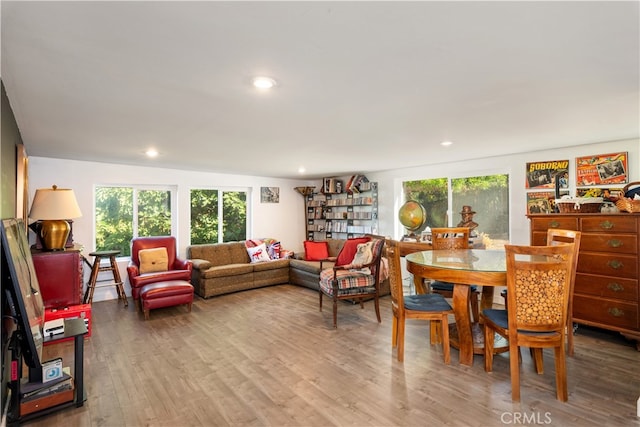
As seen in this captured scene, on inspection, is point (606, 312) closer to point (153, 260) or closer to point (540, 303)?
point (540, 303)

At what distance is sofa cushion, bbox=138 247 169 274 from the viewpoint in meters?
4.72

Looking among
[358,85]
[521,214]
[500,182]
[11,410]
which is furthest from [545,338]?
[11,410]

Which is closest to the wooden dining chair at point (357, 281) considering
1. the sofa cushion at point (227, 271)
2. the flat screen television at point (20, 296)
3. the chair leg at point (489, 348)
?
the chair leg at point (489, 348)

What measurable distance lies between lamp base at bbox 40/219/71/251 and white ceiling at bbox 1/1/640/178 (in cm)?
86

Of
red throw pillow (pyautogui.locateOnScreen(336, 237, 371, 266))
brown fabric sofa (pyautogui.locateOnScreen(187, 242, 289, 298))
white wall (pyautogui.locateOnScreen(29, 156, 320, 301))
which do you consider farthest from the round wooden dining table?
white wall (pyautogui.locateOnScreen(29, 156, 320, 301))

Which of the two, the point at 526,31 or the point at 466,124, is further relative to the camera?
the point at 466,124

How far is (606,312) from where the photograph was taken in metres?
3.15

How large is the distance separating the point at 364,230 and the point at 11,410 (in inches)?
206

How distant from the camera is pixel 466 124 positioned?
292cm

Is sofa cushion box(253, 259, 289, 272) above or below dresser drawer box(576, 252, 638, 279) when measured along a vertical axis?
below

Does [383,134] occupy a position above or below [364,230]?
above

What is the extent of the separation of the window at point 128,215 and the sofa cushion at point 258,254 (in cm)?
144

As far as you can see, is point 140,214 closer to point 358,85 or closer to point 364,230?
point 364,230

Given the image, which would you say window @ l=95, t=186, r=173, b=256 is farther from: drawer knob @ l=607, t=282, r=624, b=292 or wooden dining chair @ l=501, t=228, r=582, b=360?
drawer knob @ l=607, t=282, r=624, b=292
